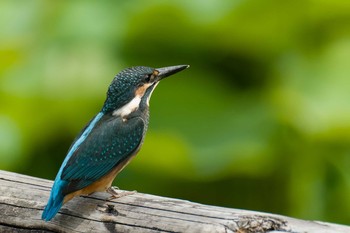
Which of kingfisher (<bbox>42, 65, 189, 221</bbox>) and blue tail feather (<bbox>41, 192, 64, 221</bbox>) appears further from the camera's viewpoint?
kingfisher (<bbox>42, 65, 189, 221</bbox>)

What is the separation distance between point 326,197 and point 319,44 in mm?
836

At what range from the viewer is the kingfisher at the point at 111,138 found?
3117 mm

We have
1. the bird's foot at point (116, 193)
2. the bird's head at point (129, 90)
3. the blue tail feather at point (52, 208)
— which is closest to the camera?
the blue tail feather at point (52, 208)

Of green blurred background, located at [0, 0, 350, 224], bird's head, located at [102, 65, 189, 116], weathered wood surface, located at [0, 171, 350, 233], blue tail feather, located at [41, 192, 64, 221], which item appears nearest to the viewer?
weathered wood surface, located at [0, 171, 350, 233]

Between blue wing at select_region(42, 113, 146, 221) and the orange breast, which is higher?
blue wing at select_region(42, 113, 146, 221)

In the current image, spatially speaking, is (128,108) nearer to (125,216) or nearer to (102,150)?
(102,150)

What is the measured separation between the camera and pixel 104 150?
3.21 meters

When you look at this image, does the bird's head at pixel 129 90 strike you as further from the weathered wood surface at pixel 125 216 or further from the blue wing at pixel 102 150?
the weathered wood surface at pixel 125 216

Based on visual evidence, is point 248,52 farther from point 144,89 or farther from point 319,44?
point 144,89

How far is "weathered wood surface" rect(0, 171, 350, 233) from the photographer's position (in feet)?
8.71

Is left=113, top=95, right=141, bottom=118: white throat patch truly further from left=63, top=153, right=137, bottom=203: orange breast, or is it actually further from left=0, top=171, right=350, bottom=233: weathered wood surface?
left=0, top=171, right=350, bottom=233: weathered wood surface

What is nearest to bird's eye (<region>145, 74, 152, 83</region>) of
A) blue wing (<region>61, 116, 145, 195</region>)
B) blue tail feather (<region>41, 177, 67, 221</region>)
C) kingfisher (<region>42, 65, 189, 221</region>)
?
kingfisher (<region>42, 65, 189, 221</region>)

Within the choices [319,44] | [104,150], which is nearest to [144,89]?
[104,150]

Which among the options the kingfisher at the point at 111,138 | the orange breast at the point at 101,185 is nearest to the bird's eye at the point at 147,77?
the kingfisher at the point at 111,138
